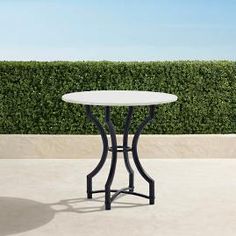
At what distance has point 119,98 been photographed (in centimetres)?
678

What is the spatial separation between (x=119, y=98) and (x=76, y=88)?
329 cm

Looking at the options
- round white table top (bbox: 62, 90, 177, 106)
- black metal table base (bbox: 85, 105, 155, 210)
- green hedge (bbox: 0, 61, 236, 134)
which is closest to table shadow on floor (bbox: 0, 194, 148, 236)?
black metal table base (bbox: 85, 105, 155, 210)

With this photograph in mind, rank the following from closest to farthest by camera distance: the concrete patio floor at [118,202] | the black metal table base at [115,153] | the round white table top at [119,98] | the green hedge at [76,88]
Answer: the concrete patio floor at [118,202], the round white table top at [119,98], the black metal table base at [115,153], the green hedge at [76,88]

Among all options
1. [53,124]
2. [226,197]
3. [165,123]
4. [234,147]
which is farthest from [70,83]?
[226,197]

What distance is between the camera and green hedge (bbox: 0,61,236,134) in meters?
9.99

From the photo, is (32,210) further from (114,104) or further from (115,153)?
(114,104)

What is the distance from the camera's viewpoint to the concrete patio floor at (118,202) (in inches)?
245

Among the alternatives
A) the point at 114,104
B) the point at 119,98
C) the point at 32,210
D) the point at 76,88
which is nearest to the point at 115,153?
the point at 119,98

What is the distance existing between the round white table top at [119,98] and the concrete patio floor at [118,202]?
1.10 m

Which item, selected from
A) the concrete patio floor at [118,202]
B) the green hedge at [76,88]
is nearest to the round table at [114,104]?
the concrete patio floor at [118,202]

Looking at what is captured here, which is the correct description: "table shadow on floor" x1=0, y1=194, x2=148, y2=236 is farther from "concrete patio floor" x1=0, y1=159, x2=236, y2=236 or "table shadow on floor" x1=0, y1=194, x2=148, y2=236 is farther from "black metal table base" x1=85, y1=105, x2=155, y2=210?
"black metal table base" x1=85, y1=105, x2=155, y2=210

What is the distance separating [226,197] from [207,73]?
3.12 meters

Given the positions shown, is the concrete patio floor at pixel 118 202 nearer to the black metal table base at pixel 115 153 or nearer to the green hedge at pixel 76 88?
Answer: the black metal table base at pixel 115 153

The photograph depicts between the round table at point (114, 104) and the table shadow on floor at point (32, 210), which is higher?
the round table at point (114, 104)
